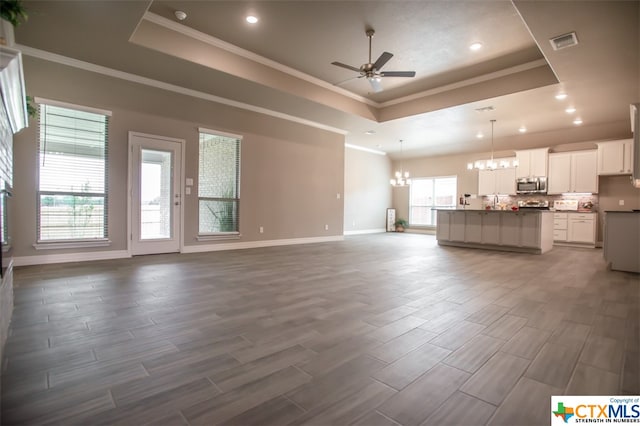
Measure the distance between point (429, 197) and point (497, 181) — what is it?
8.74 feet

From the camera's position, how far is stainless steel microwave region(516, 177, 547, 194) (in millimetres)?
9211

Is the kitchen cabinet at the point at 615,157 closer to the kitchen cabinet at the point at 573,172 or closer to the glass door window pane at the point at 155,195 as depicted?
the kitchen cabinet at the point at 573,172

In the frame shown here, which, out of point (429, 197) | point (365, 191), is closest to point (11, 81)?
point (365, 191)

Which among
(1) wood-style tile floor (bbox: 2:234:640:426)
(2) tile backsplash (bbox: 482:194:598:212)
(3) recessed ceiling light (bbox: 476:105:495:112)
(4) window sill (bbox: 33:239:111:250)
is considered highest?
(3) recessed ceiling light (bbox: 476:105:495:112)

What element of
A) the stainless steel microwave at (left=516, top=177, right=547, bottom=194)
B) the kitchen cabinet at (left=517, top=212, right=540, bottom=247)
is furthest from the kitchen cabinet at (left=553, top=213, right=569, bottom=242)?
the kitchen cabinet at (left=517, top=212, right=540, bottom=247)

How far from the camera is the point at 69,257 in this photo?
5.05 m

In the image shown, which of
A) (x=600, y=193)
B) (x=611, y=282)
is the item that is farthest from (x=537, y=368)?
(x=600, y=193)

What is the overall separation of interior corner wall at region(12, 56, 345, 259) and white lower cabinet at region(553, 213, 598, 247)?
20.1 ft

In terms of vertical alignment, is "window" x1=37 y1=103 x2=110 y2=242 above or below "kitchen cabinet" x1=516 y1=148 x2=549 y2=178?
below

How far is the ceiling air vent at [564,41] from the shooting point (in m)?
4.11

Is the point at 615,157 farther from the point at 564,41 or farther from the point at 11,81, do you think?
→ the point at 11,81

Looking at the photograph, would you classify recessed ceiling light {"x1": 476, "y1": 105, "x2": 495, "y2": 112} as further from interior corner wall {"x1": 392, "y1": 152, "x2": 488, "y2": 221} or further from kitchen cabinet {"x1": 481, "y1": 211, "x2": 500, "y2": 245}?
interior corner wall {"x1": 392, "y1": 152, "x2": 488, "y2": 221}

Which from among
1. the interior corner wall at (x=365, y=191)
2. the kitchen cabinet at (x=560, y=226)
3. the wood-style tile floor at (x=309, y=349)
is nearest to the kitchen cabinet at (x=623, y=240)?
the wood-style tile floor at (x=309, y=349)

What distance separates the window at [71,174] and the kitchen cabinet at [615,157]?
1138cm
